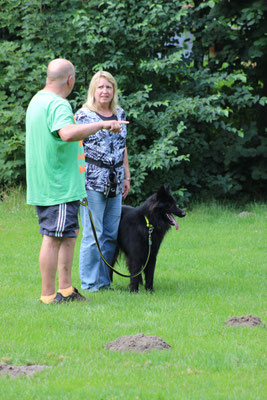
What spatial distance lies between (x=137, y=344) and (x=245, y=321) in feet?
3.65

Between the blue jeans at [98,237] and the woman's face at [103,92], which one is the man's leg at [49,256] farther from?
the woman's face at [103,92]

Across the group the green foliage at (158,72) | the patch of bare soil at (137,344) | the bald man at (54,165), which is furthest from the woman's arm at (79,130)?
the green foliage at (158,72)

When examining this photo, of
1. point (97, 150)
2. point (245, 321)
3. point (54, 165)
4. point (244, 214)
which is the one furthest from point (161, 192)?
point (244, 214)

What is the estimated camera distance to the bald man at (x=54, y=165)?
5.05 metres

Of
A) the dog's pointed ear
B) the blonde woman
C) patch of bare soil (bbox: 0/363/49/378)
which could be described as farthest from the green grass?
the dog's pointed ear

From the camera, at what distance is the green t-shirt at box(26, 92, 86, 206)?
5051mm

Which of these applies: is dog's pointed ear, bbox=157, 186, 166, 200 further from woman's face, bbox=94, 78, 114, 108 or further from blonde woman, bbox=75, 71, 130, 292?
woman's face, bbox=94, 78, 114, 108

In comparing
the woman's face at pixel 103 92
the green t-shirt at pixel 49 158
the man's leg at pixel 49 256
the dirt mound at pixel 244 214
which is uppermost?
the woman's face at pixel 103 92

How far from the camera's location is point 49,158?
5105mm

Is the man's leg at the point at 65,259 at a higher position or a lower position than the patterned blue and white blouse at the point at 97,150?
lower

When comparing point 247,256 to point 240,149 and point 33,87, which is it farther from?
point 33,87

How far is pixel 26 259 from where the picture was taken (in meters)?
7.59

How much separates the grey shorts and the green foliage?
5.04m

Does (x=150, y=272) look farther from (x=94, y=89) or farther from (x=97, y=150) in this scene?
(x=94, y=89)
